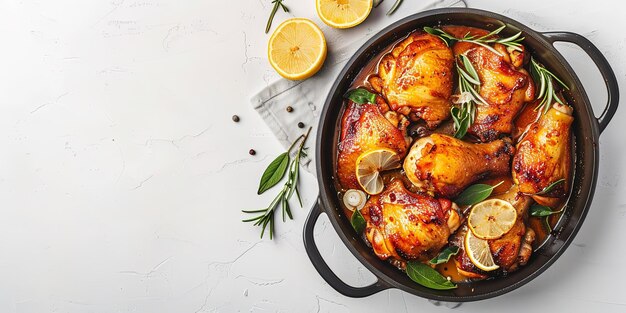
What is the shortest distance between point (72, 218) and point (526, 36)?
1951 mm

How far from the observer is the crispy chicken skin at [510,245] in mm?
2051

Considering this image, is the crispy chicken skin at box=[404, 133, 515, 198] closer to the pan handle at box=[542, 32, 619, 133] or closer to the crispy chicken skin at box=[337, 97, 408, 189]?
the crispy chicken skin at box=[337, 97, 408, 189]

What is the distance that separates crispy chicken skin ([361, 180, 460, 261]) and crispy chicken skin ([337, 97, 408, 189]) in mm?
147

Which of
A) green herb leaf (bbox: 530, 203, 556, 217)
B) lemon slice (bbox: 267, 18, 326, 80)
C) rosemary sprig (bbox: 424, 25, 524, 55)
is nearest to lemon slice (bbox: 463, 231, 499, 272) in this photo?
green herb leaf (bbox: 530, 203, 556, 217)

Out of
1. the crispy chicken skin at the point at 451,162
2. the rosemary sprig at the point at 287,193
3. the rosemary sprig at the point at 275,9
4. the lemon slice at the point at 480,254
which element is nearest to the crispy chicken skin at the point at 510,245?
the lemon slice at the point at 480,254

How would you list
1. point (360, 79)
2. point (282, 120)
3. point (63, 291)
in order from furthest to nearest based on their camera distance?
point (63, 291)
point (282, 120)
point (360, 79)

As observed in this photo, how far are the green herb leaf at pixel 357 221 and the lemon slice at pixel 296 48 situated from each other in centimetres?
56

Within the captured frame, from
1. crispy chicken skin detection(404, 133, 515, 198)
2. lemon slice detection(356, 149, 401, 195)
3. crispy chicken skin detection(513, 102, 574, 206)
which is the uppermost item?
lemon slice detection(356, 149, 401, 195)

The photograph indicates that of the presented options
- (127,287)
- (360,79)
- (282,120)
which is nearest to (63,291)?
(127,287)

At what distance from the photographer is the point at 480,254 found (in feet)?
6.72

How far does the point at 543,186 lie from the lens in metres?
2.07

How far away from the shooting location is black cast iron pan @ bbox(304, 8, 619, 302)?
203cm

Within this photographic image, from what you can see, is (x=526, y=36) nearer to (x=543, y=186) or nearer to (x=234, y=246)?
(x=543, y=186)

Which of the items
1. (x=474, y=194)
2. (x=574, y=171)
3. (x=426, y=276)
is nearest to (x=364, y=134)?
(x=474, y=194)
